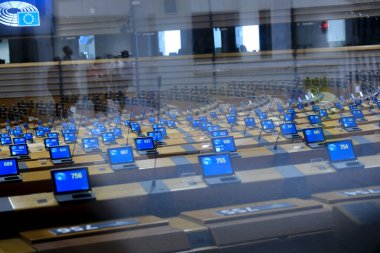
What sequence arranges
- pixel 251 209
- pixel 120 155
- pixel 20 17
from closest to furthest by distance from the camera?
pixel 251 209 < pixel 20 17 < pixel 120 155

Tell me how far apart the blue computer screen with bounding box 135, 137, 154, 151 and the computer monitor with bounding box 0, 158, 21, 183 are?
2.63 ft

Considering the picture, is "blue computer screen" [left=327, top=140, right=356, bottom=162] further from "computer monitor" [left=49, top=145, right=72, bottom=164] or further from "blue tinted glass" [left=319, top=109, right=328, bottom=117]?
"blue tinted glass" [left=319, top=109, right=328, bottom=117]

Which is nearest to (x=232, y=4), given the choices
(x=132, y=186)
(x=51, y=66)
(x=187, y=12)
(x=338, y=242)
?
(x=187, y=12)

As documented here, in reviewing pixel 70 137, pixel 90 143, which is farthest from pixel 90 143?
pixel 70 137

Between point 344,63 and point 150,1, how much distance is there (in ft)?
5.27

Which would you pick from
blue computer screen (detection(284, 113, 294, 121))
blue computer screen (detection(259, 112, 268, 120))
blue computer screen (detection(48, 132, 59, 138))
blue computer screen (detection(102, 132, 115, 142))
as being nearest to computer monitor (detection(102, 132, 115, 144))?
blue computer screen (detection(102, 132, 115, 142))

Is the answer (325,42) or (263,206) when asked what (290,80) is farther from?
(263,206)

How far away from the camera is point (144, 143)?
4.12m

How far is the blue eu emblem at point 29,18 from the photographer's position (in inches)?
113

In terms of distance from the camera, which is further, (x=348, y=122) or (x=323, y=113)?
(x=323, y=113)

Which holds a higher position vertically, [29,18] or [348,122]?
[29,18]

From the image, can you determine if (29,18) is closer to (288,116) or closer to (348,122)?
(288,116)

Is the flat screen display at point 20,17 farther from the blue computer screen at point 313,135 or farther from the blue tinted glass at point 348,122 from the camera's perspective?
the blue tinted glass at point 348,122

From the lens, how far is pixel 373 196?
2625 millimetres
